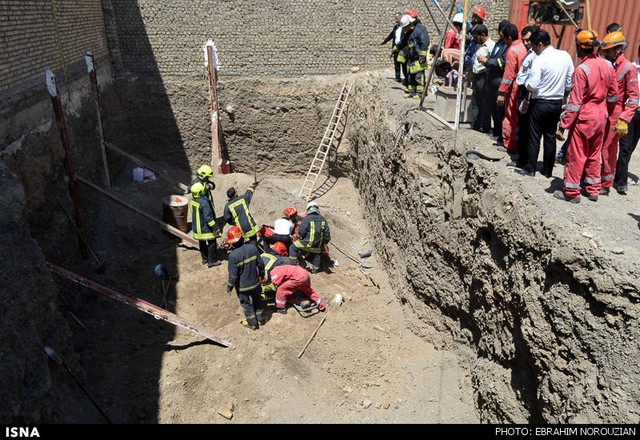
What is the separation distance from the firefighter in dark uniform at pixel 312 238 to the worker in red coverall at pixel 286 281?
0.94 meters

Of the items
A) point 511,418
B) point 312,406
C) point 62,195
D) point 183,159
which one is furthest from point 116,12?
point 511,418

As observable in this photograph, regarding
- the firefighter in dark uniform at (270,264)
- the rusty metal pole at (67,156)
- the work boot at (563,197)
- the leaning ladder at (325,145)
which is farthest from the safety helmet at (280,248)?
the work boot at (563,197)

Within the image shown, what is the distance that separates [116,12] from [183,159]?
4.23m

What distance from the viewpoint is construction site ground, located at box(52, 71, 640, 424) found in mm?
6184

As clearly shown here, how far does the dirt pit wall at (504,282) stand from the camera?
3.97 metres

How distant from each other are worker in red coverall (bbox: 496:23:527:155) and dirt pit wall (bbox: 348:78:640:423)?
50 cm

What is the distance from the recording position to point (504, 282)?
555 cm

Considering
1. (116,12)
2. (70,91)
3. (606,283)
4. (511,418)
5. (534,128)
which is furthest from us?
(116,12)

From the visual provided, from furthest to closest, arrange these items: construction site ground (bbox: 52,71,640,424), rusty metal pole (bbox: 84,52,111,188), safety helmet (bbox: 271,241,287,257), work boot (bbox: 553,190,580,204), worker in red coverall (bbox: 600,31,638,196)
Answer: rusty metal pole (bbox: 84,52,111,188), safety helmet (bbox: 271,241,287,257), construction site ground (bbox: 52,71,640,424), worker in red coverall (bbox: 600,31,638,196), work boot (bbox: 553,190,580,204)

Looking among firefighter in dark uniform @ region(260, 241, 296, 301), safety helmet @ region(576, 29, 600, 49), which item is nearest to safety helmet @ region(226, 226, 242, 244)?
firefighter in dark uniform @ region(260, 241, 296, 301)

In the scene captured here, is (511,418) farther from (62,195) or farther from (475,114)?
(62,195)

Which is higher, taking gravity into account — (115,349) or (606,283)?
(606,283)

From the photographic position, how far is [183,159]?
14305mm

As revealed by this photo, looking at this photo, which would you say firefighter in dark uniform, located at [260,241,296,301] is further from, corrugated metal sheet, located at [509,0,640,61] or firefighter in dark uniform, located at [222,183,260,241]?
corrugated metal sheet, located at [509,0,640,61]
